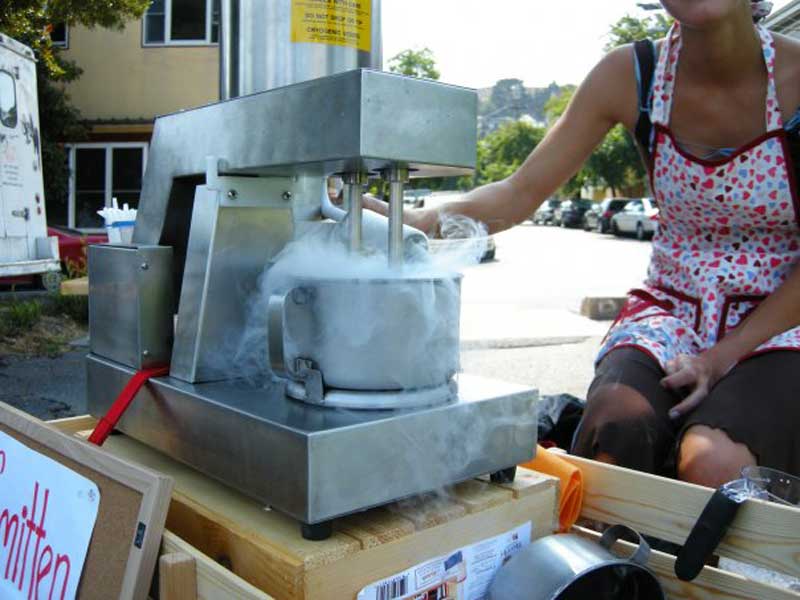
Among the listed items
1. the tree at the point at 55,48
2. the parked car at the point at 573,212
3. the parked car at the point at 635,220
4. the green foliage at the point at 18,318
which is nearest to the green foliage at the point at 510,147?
the parked car at the point at 573,212

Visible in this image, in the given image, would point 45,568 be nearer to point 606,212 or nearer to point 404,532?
point 404,532

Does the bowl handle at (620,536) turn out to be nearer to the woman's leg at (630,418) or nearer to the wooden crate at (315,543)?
the wooden crate at (315,543)

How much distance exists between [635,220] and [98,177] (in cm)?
1876

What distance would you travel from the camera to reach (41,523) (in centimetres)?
108

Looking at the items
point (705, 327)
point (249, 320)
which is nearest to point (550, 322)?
point (705, 327)

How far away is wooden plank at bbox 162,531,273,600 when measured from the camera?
79 cm

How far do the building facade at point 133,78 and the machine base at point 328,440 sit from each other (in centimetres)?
1446

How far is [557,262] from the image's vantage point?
18281 mm

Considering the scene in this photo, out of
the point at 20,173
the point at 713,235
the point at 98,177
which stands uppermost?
the point at 98,177

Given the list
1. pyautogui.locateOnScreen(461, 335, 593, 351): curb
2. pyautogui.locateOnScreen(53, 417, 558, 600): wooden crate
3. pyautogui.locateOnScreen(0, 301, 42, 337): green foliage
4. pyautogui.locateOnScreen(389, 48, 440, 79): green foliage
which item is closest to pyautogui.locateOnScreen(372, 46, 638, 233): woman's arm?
pyautogui.locateOnScreen(53, 417, 558, 600): wooden crate

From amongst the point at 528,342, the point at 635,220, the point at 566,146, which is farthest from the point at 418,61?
the point at 566,146

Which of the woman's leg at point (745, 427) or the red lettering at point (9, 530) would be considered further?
the woman's leg at point (745, 427)

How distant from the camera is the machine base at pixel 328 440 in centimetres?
88

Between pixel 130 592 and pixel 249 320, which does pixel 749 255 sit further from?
pixel 130 592
